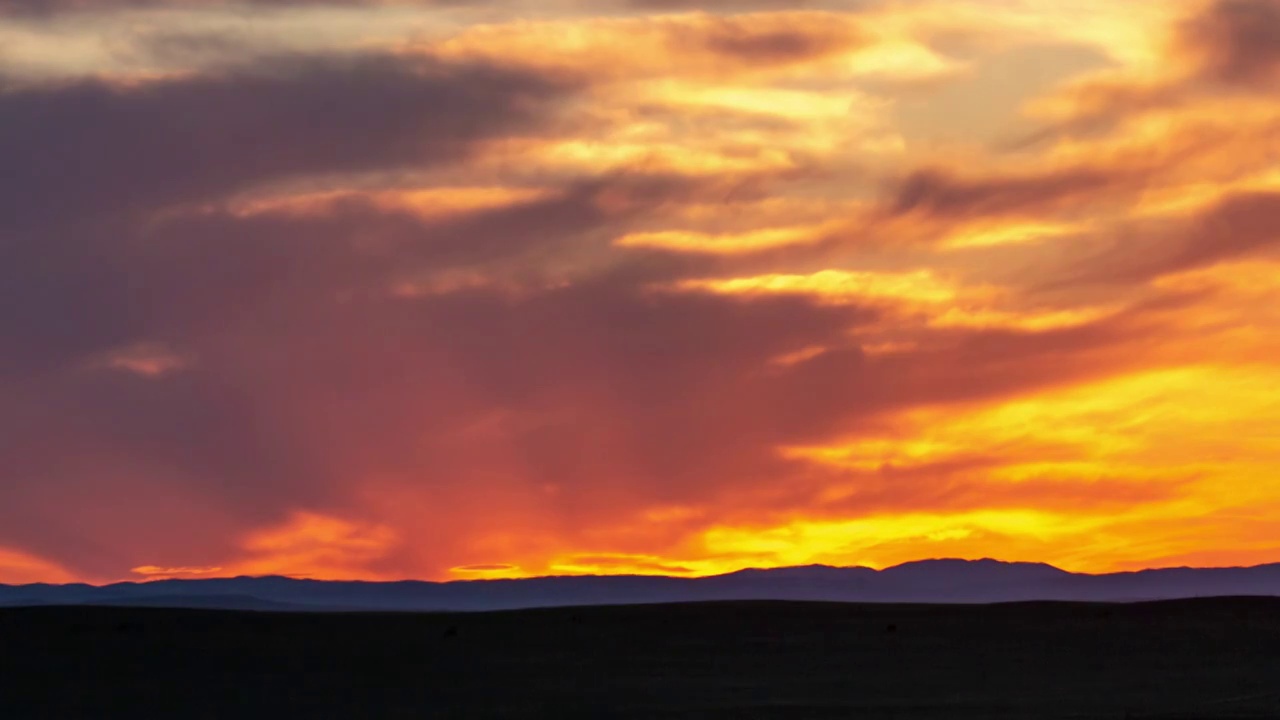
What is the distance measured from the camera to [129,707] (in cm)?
4122

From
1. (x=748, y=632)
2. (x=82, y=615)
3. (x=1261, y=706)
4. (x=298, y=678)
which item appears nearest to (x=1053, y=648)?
(x=748, y=632)

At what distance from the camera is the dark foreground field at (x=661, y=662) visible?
132 feet

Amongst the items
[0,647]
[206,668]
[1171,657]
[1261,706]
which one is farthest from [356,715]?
[1171,657]

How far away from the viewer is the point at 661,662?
49.2 meters

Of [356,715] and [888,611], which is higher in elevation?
[888,611]

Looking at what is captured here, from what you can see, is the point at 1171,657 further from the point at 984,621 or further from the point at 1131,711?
the point at 1131,711

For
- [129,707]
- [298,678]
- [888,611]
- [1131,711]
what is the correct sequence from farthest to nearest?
[888,611] < [298,678] < [129,707] < [1131,711]

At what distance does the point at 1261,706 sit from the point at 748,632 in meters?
20.7

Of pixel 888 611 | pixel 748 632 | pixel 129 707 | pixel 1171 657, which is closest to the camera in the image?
pixel 129 707

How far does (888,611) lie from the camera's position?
201 feet

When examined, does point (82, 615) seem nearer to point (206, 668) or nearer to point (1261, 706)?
point (206, 668)

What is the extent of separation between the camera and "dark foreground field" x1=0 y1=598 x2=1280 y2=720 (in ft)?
132

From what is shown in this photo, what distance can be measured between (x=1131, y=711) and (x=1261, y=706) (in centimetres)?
273

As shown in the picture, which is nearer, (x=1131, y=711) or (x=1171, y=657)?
(x=1131, y=711)
